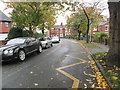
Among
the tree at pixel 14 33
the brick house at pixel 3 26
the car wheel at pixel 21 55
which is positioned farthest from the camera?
the brick house at pixel 3 26

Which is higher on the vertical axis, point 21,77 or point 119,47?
point 119,47

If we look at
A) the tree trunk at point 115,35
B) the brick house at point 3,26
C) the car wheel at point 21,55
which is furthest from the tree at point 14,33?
the tree trunk at point 115,35

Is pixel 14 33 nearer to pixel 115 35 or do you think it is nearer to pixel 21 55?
pixel 21 55

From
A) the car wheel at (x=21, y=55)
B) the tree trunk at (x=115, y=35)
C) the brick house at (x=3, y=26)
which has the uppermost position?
the brick house at (x=3, y=26)

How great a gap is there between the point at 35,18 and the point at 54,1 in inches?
155

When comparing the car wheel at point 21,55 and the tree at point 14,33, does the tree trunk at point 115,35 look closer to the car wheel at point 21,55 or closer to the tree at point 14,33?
the car wheel at point 21,55

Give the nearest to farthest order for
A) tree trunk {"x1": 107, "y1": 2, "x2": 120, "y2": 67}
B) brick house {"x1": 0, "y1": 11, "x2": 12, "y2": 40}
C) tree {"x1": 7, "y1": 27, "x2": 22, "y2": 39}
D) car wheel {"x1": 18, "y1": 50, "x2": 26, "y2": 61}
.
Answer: tree trunk {"x1": 107, "y1": 2, "x2": 120, "y2": 67} → car wheel {"x1": 18, "y1": 50, "x2": 26, "y2": 61} → tree {"x1": 7, "y1": 27, "x2": 22, "y2": 39} → brick house {"x1": 0, "y1": 11, "x2": 12, "y2": 40}

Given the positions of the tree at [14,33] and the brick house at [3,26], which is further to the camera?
the brick house at [3,26]

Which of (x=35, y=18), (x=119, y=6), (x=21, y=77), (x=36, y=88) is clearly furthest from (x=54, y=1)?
(x=36, y=88)

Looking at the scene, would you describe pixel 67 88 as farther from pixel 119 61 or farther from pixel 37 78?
pixel 119 61

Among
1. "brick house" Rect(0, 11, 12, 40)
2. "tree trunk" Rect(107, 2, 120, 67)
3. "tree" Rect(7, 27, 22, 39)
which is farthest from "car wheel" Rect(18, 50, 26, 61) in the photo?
"brick house" Rect(0, 11, 12, 40)

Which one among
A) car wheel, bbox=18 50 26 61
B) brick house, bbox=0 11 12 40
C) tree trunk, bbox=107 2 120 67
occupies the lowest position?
car wheel, bbox=18 50 26 61

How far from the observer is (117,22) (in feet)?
15.0

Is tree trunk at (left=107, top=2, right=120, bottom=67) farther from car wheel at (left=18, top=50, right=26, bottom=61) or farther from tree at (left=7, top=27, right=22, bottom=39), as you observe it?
tree at (left=7, top=27, right=22, bottom=39)
